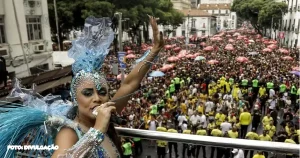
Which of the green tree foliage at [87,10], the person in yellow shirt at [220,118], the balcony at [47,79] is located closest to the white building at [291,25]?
the green tree foliage at [87,10]

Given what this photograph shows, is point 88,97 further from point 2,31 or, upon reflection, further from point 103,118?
point 2,31

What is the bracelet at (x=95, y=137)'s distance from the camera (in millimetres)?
1521

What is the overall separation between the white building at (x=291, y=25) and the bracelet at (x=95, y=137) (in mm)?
36028

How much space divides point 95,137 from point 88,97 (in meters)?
0.34

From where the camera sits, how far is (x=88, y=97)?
5.92 feet

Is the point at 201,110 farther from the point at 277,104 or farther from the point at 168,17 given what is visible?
the point at 168,17

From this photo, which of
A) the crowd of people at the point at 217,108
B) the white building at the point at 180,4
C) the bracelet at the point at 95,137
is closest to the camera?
the bracelet at the point at 95,137

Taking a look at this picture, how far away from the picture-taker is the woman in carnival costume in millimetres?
1563

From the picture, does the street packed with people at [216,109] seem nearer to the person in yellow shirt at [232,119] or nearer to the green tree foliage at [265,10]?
the person in yellow shirt at [232,119]

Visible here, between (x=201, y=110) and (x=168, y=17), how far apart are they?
29316 millimetres

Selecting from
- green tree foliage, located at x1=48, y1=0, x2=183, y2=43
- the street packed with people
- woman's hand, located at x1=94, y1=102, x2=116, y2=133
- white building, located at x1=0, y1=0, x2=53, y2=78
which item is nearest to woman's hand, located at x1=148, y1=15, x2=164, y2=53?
woman's hand, located at x1=94, y1=102, x2=116, y2=133

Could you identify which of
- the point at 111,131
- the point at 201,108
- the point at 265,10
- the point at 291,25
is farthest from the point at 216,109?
the point at 265,10

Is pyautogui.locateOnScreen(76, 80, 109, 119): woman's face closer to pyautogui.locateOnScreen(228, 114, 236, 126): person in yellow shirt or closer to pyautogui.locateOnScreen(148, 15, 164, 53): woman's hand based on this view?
pyautogui.locateOnScreen(148, 15, 164, 53): woman's hand

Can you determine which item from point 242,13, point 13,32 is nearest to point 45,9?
point 13,32
